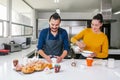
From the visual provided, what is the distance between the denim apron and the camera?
2.35m

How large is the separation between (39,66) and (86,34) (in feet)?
3.30

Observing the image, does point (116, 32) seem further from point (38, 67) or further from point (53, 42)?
point (38, 67)

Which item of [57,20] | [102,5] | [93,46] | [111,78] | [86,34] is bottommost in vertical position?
[111,78]

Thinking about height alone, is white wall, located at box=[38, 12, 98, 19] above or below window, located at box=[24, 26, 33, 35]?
above

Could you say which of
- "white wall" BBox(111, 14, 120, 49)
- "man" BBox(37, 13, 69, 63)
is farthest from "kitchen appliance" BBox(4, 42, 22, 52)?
"white wall" BBox(111, 14, 120, 49)

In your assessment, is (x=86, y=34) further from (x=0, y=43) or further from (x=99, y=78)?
(x=0, y=43)

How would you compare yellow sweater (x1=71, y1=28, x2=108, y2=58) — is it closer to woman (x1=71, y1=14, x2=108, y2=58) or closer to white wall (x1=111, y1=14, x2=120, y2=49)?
woman (x1=71, y1=14, x2=108, y2=58)

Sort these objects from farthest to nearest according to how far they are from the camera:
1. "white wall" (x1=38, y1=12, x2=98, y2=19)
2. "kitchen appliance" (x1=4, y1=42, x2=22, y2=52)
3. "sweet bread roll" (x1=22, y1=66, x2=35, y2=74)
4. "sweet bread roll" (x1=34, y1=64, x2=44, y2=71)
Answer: "white wall" (x1=38, y1=12, x2=98, y2=19) → "kitchen appliance" (x1=4, y1=42, x2=22, y2=52) → "sweet bread roll" (x1=34, y1=64, x2=44, y2=71) → "sweet bread roll" (x1=22, y1=66, x2=35, y2=74)

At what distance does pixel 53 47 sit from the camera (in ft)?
7.86

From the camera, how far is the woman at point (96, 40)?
7.33ft

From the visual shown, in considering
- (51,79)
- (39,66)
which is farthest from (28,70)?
(51,79)

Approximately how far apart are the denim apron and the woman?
0.22 meters

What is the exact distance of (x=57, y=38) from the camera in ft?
7.71

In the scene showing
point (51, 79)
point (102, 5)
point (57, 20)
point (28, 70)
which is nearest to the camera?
point (51, 79)
